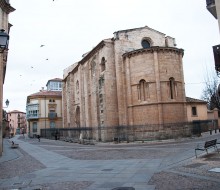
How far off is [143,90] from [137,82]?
1.17m

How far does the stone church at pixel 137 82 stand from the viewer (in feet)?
90.9

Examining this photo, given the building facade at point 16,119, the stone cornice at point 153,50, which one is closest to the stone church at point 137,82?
the stone cornice at point 153,50

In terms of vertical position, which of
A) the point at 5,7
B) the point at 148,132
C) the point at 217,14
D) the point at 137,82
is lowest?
the point at 148,132

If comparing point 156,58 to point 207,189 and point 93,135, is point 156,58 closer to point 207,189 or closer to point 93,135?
point 93,135

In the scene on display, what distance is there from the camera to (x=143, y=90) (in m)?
28.6

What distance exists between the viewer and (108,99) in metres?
30.5

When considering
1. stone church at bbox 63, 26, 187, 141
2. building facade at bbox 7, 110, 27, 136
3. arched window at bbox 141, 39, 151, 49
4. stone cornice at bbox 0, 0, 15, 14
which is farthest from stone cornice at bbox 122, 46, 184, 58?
building facade at bbox 7, 110, 27, 136

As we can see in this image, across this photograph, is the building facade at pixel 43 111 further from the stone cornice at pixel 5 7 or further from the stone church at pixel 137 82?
the stone cornice at pixel 5 7

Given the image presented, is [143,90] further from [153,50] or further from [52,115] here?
[52,115]

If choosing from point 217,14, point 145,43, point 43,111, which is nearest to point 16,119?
point 43,111

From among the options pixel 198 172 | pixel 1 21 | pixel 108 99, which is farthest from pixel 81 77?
pixel 198 172

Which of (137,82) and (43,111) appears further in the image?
(43,111)

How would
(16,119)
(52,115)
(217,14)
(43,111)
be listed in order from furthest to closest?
1. (16,119)
2. (52,115)
3. (43,111)
4. (217,14)

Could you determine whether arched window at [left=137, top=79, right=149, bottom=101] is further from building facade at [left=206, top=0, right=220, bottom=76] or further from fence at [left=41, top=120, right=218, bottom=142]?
building facade at [left=206, top=0, right=220, bottom=76]
